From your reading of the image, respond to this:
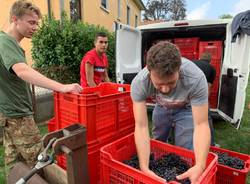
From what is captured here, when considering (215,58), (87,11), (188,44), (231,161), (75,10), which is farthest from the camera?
(87,11)

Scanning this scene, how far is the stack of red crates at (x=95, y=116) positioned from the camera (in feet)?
6.60

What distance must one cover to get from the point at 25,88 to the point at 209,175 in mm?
1675

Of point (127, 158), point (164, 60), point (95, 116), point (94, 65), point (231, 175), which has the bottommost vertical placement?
point (231, 175)

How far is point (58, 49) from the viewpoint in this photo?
20.9 ft

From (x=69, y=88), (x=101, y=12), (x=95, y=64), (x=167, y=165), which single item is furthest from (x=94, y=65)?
(x=101, y=12)

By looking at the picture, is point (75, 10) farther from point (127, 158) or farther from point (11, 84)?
point (127, 158)

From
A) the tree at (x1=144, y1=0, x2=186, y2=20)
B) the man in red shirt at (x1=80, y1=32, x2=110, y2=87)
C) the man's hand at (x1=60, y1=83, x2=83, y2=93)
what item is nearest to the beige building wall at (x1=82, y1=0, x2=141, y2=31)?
the man in red shirt at (x1=80, y1=32, x2=110, y2=87)

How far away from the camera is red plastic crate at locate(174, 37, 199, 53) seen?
574 centimetres

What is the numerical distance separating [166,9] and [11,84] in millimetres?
39476

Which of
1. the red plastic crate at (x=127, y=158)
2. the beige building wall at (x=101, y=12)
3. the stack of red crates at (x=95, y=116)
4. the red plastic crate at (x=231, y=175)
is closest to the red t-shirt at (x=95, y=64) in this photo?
the stack of red crates at (x=95, y=116)

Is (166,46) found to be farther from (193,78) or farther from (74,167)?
(74,167)

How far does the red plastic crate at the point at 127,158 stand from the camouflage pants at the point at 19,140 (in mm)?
850

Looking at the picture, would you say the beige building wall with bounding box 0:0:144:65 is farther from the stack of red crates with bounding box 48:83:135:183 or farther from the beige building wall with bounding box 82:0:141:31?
the stack of red crates with bounding box 48:83:135:183

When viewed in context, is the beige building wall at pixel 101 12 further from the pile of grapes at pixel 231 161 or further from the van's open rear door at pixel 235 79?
the pile of grapes at pixel 231 161
